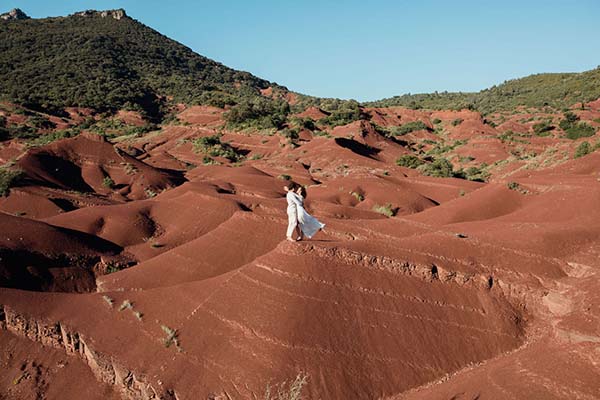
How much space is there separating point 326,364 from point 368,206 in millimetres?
16502

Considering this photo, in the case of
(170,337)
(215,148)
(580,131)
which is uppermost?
(580,131)

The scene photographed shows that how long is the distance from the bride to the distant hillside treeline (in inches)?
2229

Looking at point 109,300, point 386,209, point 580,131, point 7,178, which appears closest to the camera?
point 109,300

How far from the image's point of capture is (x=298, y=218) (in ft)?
28.6

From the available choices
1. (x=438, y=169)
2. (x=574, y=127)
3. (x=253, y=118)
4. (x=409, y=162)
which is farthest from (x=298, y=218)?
(x=253, y=118)

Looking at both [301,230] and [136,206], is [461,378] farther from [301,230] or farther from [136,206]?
[136,206]

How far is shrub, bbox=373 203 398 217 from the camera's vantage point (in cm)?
2130

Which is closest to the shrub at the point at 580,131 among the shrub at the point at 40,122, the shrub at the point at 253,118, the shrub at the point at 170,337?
the shrub at the point at 253,118

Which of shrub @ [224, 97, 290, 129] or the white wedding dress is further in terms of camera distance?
shrub @ [224, 97, 290, 129]

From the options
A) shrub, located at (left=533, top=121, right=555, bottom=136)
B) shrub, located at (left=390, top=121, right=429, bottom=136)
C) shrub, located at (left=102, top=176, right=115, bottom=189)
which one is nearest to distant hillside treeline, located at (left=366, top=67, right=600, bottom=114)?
shrub, located at (left=390, top=121, right=429, bottom=136)

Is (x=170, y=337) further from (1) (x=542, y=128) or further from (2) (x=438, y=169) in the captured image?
(1) (x=542, y=128)

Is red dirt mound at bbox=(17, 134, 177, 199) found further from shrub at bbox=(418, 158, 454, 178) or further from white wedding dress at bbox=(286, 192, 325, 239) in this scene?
white wedding dress at bbox=(286, 192, 325, 239)

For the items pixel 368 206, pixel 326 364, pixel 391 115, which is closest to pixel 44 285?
pixel 326 364

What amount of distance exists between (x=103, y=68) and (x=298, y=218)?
296 ft
